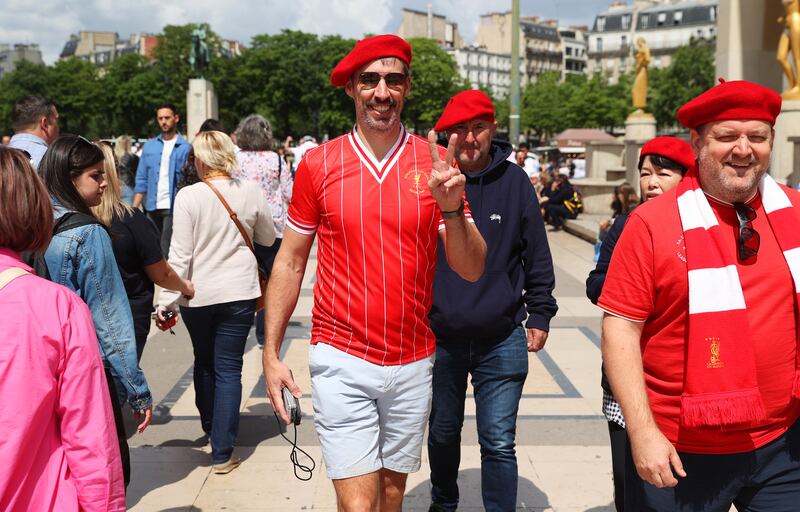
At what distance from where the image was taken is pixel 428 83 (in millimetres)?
82062

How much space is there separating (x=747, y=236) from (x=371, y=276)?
1.20 m

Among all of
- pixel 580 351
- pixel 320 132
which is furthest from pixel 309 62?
pixel 580 351

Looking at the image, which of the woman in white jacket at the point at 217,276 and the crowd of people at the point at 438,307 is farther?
the woman in white jacket at the point at 217,276

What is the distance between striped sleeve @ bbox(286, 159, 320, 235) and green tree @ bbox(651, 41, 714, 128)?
195ft

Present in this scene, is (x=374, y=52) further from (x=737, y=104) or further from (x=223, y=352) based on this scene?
(x=223, y=352)

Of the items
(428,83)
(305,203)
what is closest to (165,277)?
(305,203)

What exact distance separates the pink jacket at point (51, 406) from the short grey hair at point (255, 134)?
17.6ft

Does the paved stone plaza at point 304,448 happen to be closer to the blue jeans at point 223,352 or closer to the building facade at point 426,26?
Result: the blue jeans at point 223,352

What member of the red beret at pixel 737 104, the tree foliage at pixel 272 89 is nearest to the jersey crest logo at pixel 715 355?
the red beret at pixel 737 104

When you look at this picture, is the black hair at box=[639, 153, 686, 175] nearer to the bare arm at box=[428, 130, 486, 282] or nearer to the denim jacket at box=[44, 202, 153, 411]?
the bare arm at box=[428, 130, 486, 282]

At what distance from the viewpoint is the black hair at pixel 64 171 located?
3598mm

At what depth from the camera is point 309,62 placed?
77.4 m

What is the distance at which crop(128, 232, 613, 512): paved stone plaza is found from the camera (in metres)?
4.57

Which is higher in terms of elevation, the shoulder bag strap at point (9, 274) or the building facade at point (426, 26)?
the building facade at point (426, 26)
